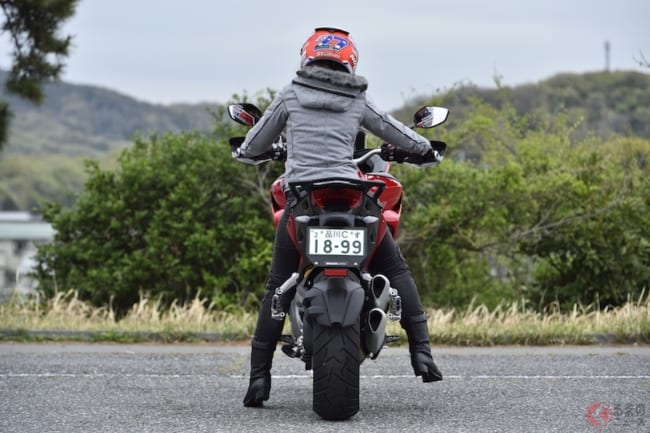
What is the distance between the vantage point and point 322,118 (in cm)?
621

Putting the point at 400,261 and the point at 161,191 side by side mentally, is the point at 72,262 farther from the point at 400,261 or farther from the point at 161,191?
the point at 400,261

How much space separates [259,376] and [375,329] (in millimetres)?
773

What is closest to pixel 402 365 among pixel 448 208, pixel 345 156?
pixel 345 156

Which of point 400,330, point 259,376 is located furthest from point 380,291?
point 400,330

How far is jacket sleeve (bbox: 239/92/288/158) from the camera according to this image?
6340 millimetres

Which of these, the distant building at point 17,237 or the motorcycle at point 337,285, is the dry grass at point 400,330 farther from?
the distant building at point 17,237

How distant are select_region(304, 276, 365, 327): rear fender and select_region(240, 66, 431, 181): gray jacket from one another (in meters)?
0.59

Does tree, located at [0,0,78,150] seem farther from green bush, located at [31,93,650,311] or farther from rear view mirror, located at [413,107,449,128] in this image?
rear view mirror, located at [413,107,449,128]

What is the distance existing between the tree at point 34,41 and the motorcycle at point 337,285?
39.1 ft

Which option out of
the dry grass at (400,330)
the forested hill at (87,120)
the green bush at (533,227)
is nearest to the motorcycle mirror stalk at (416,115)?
the dry grass at (400,330)

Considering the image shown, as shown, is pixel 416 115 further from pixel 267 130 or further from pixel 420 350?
pixel 420 350

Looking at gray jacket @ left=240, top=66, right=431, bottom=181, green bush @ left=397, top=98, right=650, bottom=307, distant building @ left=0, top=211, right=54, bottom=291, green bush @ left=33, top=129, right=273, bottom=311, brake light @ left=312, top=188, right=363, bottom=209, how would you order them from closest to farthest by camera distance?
brake light @ left=312, top=188, right=363, bottom=209 < gray jacket @ left=240, top=66, right=431, bottom=181 < green bush @ left=397, top=98, right=650, bottom=307 < green bush @ left=33, top=129, right=273, bottom=311 < distant building @ left=0, top=211, right=54, bottom=291

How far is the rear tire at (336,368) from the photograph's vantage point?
19.0ft

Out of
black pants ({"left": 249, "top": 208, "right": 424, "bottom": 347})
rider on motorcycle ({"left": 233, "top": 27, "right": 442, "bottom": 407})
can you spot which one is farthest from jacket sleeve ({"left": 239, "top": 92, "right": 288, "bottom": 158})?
black pants ({"left": 249, "top": 208, "right": 424, "bottom": 347})
